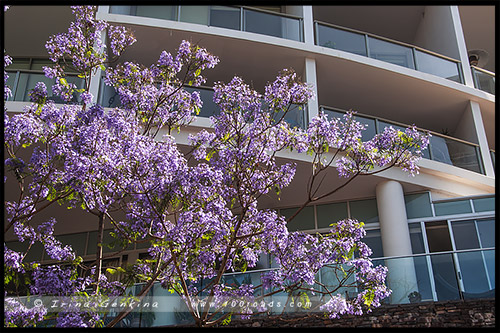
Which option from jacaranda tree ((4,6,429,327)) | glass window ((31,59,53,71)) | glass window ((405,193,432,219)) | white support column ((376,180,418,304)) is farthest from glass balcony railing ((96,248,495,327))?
glass window ((31,59,53,71))

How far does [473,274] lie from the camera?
10.8 m

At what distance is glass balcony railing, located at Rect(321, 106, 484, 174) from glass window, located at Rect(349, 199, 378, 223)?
162 cm

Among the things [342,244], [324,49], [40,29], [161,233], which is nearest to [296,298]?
[342,244]

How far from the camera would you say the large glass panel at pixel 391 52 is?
15875 millimetres

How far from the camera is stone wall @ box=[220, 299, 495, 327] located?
33.6 ft

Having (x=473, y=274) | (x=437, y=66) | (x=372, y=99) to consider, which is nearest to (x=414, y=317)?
(x=473, y=274)

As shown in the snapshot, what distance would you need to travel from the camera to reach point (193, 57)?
9102mm

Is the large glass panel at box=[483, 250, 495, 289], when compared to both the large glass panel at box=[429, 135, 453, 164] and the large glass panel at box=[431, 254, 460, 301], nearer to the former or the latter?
the large glass panel at box=[431, 254, 460, 301]

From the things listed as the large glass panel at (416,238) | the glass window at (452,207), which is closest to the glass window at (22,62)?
the large glass panel at (416,238)

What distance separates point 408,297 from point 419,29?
11.5m

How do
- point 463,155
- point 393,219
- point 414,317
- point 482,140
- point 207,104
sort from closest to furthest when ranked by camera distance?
point 414,317
point 207,104
point 393,219
point 463,155
point 482,140

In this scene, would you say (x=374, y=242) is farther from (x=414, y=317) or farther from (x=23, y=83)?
(x=23, y=83)

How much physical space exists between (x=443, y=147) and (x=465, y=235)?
2.36m

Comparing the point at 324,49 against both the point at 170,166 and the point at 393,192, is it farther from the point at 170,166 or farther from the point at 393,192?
the point at 170,166
